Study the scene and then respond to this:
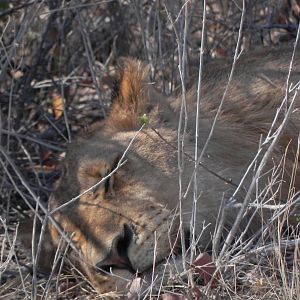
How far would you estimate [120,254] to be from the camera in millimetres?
3795

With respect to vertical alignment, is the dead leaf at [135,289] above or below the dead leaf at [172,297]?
above

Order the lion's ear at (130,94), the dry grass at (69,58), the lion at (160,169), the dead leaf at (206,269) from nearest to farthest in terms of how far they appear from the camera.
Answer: the dead leaf at (206,269)
the lion at (160,169)
the lion's ear at (130,94)
the dry grass at (69,58)

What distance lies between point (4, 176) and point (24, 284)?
1.35 metres

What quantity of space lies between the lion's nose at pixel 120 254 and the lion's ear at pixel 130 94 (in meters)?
0.78

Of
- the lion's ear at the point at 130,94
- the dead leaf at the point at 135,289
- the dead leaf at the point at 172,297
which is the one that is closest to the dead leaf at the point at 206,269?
the dead leaf at the point at 172,297

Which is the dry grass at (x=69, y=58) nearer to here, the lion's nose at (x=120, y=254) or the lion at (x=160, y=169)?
the lion at (x=160, y=169)

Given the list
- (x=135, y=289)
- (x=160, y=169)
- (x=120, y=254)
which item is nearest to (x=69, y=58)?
(x=160, y=169)

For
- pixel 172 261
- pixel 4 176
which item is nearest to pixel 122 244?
pixel 172 261

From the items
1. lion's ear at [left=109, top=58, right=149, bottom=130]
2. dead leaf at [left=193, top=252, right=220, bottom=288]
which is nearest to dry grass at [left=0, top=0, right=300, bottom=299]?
lion's ear at [left=109, top=58, right=149, bottom=130]

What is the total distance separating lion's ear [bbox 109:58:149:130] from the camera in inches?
176

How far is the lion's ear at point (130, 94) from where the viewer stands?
4.47 m

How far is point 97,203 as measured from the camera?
13.2ft

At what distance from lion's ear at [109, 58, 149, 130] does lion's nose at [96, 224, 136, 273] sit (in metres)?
0.78

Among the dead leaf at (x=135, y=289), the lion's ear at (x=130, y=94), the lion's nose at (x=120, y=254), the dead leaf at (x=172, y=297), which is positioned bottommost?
→ the dead leaf at (x=172, y=297)
